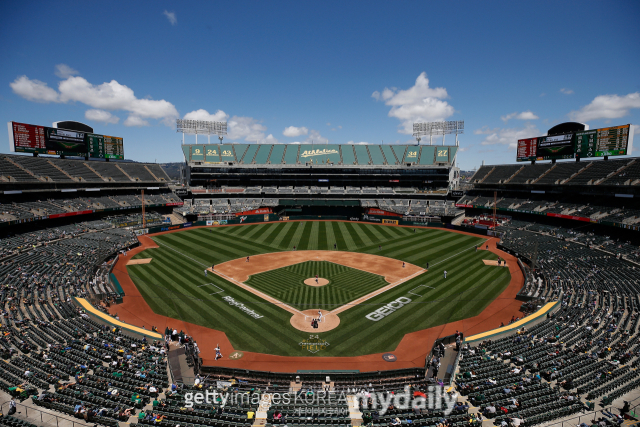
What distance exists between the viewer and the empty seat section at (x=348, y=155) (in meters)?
82.6

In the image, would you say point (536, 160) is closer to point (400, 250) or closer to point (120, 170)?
point (400, 250)

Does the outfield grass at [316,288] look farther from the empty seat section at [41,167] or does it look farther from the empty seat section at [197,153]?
the empty seat section at [197,153]

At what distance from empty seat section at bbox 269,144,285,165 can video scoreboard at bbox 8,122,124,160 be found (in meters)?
34.4

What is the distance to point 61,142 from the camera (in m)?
56.9

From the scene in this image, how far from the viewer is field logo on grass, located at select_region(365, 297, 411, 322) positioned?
83.1ft

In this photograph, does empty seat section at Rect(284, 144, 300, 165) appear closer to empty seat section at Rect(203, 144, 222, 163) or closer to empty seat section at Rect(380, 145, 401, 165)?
empty seat section at Rect(203, 144, 222, 163)

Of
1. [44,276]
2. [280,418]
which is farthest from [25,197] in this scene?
[280,418]

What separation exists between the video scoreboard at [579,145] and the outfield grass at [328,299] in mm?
23379

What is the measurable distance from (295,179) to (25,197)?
5183cm

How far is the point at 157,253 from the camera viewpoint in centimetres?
4412

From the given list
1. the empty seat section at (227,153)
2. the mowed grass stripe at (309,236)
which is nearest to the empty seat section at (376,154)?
the mowed grass stripe at (309,236)

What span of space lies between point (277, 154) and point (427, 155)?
133 ft

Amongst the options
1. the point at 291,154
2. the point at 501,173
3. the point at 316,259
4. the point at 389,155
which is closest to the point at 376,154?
the point at 389,155

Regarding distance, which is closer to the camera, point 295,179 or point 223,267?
point 223,267
